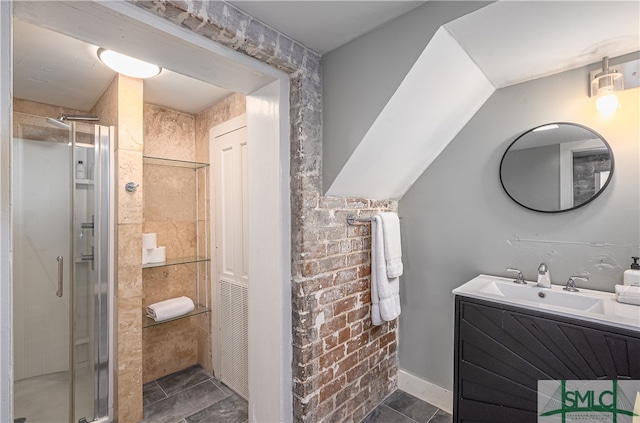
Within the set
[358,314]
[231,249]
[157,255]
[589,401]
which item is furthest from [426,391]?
[157,255]

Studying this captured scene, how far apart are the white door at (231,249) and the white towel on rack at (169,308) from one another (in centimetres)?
24

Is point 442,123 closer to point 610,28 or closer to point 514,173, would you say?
point 514,173

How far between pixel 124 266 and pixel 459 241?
2.24 m

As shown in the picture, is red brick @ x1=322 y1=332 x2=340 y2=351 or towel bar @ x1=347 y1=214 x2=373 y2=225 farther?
towel bar @ x1=347 y1=214 x2=373 y2=225

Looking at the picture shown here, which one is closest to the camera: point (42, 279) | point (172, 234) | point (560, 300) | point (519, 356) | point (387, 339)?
point (519, 356)

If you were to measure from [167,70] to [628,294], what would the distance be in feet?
8.86

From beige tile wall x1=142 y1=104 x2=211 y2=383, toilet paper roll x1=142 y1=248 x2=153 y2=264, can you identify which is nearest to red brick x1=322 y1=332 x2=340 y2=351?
beige tile wall x1=142 y1=104 x2=211 y2=383

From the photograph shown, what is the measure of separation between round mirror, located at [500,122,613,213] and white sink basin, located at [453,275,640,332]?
436mm

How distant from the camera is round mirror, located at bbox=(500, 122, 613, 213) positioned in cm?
146

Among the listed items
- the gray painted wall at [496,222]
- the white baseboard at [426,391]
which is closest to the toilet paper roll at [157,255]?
the gray painted wall at [496,222]

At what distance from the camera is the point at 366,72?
1.45m

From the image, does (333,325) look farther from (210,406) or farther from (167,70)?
(167,70)

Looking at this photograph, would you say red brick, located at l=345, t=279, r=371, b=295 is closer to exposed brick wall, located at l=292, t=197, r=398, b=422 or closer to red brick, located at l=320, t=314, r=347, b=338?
exposed brick wall, located at l=292, t=197, r=398, b=422

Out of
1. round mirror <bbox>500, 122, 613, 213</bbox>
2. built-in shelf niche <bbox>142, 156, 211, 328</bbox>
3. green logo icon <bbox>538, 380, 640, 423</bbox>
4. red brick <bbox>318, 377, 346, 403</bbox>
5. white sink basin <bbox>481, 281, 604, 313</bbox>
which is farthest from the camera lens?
built-in shelf niche <bbox>142, 156, 211, 328</bbox>
